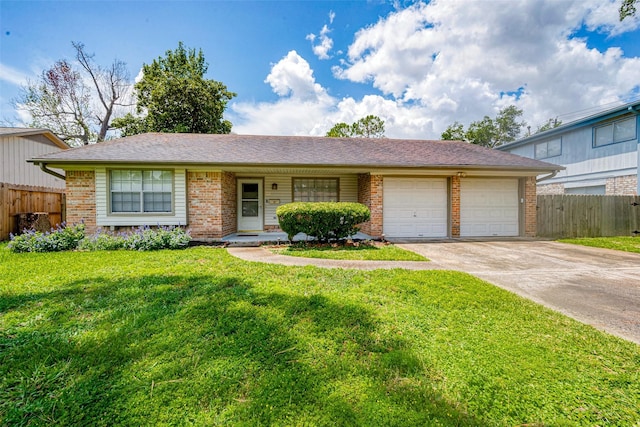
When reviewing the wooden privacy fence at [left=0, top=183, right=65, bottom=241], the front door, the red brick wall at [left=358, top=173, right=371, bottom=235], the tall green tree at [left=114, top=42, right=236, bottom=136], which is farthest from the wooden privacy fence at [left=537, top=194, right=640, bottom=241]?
the tall green tree at [left=114, top=42, right=236, bottom=136]

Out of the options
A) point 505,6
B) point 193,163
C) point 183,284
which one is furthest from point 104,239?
point 505,6

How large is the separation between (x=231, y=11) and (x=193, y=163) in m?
5.45

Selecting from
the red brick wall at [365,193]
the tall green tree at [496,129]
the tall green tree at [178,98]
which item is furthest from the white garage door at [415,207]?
the tall green tree at [496,129]

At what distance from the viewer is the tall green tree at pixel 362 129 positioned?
34.8 m

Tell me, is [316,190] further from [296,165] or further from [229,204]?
[229,204]

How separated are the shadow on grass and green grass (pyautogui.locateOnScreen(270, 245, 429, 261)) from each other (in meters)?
3.08

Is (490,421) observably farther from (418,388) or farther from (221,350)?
(221,350)

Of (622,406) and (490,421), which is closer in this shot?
(490,421)

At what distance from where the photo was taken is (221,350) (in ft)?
8.32

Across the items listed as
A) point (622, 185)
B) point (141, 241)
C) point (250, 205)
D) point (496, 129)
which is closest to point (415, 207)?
point (250, 205)

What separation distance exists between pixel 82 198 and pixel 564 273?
43.5 ft

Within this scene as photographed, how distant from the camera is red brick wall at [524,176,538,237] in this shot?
33.8ft

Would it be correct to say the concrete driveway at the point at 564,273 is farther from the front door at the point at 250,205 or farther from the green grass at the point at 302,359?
the front door at the point at 250,205

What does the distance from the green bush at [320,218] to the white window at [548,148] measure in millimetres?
15958
